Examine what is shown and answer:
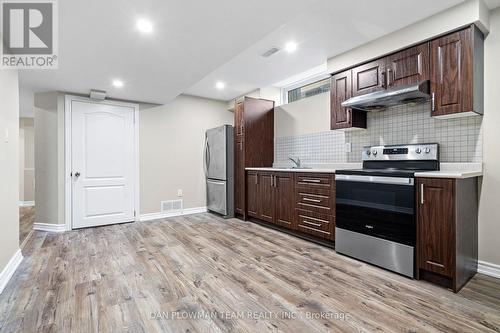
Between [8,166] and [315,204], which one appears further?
[315,204]

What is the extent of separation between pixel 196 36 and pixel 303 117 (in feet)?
7.58

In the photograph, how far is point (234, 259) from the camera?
2.72m

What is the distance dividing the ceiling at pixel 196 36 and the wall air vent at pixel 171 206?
7.08ft

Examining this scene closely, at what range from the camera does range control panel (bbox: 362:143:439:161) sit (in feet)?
8.48

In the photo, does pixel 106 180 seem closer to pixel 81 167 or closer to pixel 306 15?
pixel 81 167

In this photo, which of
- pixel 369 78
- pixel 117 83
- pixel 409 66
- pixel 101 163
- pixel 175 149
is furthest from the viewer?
pixel 175 149

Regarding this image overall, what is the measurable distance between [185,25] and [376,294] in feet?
8.87

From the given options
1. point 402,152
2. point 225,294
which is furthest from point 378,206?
point 225,294

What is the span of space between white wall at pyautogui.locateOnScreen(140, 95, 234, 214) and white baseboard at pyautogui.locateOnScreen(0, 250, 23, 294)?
2083 mm

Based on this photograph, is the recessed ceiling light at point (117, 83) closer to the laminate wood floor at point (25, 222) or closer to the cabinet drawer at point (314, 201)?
the laminate wood floor at point (25, 222)

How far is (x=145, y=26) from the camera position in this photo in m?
2.15

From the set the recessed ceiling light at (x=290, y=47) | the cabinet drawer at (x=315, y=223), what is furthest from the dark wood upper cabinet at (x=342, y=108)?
the cabinet drawer at (x=315, y=223)

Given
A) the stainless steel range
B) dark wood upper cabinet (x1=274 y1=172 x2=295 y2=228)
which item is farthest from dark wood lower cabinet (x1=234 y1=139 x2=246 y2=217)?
the stainless steel range

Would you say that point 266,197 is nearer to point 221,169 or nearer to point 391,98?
point 221,169
